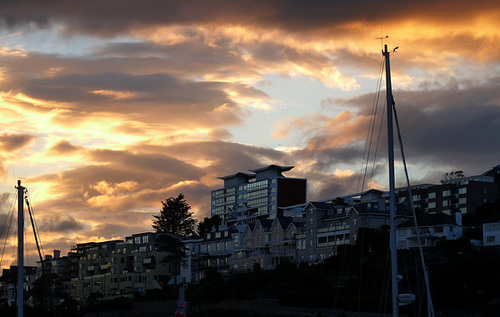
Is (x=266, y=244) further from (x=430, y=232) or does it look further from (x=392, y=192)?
(x=392, y=192)

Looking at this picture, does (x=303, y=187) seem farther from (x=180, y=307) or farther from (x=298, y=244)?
(x=180, y=307)

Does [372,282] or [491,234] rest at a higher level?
[491,234]

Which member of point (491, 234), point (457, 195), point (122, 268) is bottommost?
point (122, 268)

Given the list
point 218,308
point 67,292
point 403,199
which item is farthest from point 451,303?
point 67,292

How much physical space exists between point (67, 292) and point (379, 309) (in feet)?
419

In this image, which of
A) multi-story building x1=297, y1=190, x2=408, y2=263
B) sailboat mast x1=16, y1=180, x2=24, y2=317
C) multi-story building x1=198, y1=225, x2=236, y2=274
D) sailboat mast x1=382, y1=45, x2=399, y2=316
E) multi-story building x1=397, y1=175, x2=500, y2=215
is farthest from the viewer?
multi-story building x1=397, y1=175, x2=500, y2=215

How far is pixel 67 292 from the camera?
19450 centimetres

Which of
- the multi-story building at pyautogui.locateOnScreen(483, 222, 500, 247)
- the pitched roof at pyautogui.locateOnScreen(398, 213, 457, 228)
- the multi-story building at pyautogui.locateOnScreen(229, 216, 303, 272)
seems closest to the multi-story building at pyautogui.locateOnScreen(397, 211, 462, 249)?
the pitched roof at pyautogui.locateOnScreen(398, 213, 457, 228)

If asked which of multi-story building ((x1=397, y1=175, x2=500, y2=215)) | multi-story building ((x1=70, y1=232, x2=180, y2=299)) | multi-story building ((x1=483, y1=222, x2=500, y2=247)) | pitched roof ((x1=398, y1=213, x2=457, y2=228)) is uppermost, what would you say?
multi-story building ((x1=397, y1=175, x2=500, y2=215))

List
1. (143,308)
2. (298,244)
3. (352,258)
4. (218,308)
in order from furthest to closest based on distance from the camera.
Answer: (298,244) < (143,308) < (352,258) < (218,308)

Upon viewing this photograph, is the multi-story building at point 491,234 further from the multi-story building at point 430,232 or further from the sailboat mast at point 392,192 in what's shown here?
the sailboat mast at point 392,192

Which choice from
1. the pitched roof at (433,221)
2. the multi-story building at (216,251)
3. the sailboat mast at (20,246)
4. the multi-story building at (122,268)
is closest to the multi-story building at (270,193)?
the multi-story building at (216,251)

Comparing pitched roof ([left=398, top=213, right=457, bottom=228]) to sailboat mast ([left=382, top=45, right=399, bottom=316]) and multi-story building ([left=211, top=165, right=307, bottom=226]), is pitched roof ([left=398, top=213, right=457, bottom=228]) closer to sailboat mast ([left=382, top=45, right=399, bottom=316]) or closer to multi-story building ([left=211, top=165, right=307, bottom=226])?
multi-story building ([left=211, top=165, right=307, bottom=226])

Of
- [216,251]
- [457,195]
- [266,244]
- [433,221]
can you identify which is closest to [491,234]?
[433,221]
